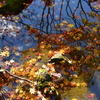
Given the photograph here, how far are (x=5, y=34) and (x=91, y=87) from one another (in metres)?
3.86

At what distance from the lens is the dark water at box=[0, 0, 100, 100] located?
17.3ft

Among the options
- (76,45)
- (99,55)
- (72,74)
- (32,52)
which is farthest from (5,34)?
(99,55)

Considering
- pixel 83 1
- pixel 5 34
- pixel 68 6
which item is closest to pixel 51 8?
pixel 68 6

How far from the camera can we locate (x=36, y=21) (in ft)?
20.6

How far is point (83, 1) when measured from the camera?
291 inches

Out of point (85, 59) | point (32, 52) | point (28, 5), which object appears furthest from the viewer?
point (28, 5)

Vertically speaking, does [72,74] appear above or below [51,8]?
below

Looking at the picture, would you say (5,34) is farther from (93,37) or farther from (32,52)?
(93,37)

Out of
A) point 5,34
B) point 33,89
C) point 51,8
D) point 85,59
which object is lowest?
point 33,89

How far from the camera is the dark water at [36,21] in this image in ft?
17.3

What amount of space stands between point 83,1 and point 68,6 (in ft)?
3.07

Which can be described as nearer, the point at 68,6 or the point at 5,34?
the point at 5,34

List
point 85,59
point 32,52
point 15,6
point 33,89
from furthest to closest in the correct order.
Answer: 1. point 15,6
2. point 32,52
3. point 85,59
4. point 33,89

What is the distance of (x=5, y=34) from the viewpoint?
5.62 m
